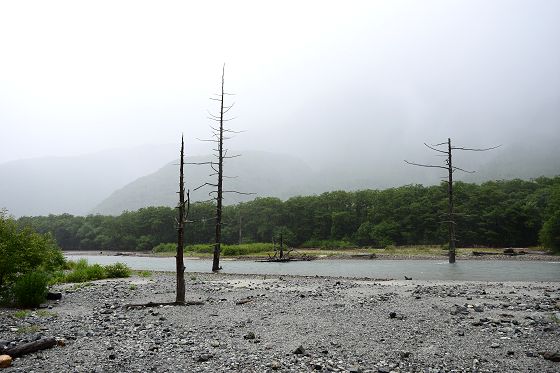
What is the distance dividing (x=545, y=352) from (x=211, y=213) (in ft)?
397

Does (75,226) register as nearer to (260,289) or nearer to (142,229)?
(142,229)

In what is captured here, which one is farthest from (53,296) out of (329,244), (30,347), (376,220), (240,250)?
(376,220)

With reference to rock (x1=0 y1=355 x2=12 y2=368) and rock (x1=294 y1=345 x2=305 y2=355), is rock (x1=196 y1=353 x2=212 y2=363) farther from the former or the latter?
rock (x1=0 y1=355 x2=12 y2=368)

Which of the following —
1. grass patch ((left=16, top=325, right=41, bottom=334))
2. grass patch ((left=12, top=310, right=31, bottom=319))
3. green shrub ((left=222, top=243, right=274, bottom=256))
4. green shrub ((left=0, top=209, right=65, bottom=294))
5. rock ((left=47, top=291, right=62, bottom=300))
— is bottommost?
green shrub ((left=222, top=243, right=274, bottom=256))

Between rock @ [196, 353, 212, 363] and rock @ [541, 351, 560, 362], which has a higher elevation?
rock @ [541, 351, 560, 362]

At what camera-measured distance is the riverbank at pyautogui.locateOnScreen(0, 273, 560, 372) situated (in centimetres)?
816

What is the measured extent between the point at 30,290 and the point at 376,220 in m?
88.5

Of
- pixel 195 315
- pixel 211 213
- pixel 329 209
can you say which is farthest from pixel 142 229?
pixel 195 315

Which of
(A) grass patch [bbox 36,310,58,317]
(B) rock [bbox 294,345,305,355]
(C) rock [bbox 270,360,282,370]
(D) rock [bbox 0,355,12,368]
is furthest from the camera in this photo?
(A) grass patch [bbox 36,310,58,317]

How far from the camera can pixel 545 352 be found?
8.32 meters

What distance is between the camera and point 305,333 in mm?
10578

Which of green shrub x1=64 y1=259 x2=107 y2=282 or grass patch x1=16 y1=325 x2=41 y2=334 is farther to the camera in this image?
green shrub x1=64 y1=259 x2=107 y2=282

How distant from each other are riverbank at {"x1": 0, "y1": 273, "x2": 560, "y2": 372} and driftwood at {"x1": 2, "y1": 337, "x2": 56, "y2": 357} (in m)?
0.26

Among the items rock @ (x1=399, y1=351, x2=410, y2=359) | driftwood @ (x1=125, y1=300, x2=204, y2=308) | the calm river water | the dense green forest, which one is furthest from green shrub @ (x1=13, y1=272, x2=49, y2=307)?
the dense green forest
